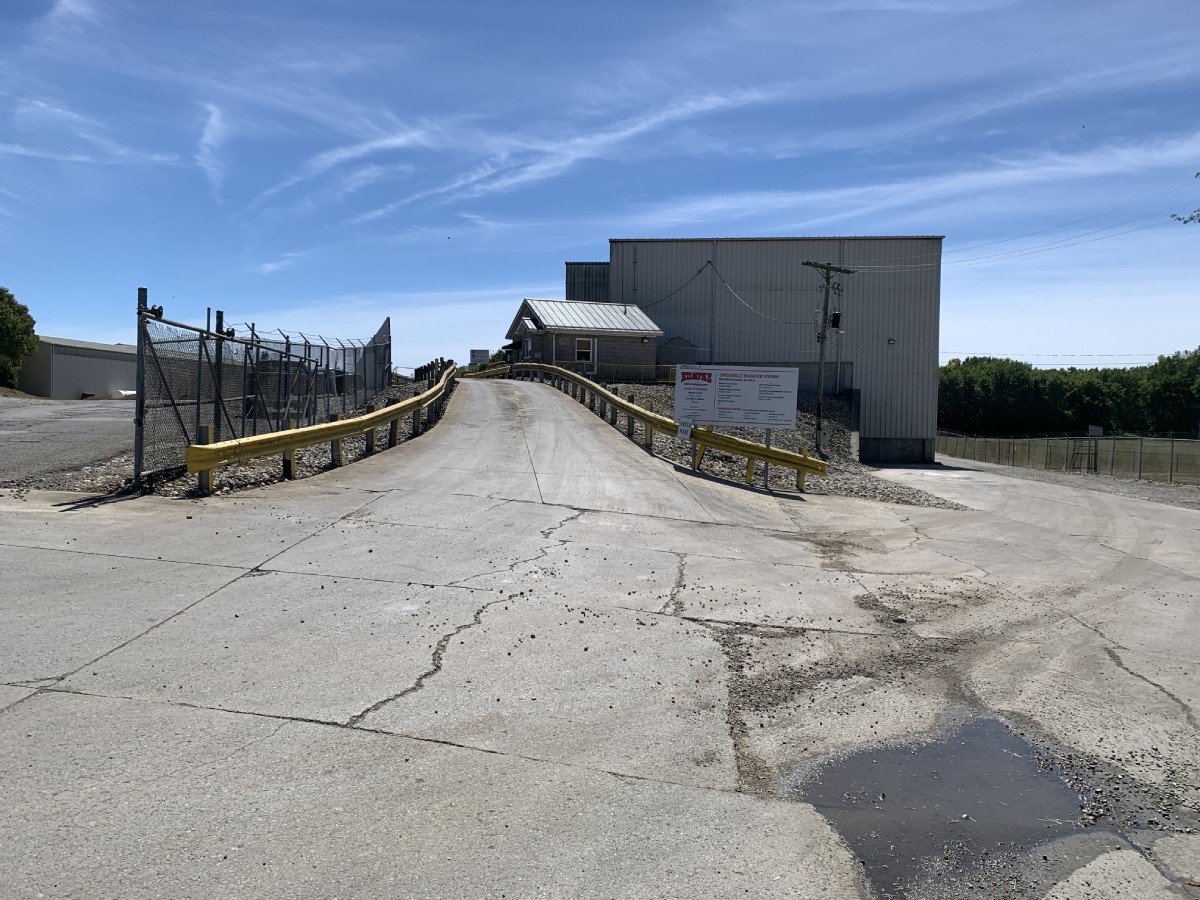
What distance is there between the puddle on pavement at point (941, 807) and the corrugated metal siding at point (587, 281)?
5711cm

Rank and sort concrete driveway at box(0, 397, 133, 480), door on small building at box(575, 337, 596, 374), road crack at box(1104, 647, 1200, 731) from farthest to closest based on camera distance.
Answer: door on small building at box(575, 337, 596, 374) → concrete driveway at box(0, 397, 133, 480) → road crack at box(1104, 647, 1200, 731)

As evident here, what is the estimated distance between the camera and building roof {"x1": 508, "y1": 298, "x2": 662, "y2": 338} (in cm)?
5028

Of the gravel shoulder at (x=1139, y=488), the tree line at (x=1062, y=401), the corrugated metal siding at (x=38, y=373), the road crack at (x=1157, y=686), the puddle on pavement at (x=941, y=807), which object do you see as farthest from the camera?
the tree line at (x=1062, y=401)

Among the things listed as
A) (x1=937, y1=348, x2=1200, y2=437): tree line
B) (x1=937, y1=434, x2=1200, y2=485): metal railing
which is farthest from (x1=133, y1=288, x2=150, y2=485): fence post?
(x1=937, y1=348, x2=1200, y2=437): tree line

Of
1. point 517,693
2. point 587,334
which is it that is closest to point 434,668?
point 517,693

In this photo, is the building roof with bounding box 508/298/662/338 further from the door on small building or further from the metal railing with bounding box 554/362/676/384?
the metal railing with bounding box 554/362/676/384

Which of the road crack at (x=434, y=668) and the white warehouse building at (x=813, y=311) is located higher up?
the white warehouse building at (x=813, y=311)

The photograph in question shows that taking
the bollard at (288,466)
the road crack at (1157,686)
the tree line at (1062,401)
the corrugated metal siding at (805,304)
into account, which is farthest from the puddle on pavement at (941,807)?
the tree line at (1062,401)

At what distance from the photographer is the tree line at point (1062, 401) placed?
9594 centimetres

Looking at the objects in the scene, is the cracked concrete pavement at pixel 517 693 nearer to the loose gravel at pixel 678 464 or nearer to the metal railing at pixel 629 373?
the loose gravel at pixel 678 464

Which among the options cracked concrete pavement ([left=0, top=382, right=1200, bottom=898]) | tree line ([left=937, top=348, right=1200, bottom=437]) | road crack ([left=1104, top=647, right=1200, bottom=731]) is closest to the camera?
cracked concrete pavement ([left=0, top=382, right=1200, bottom=898])

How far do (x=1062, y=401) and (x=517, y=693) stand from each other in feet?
351

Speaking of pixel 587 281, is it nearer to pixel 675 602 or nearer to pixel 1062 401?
pixel 675 602

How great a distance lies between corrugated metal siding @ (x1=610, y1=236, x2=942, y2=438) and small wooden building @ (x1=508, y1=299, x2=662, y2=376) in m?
3.82
